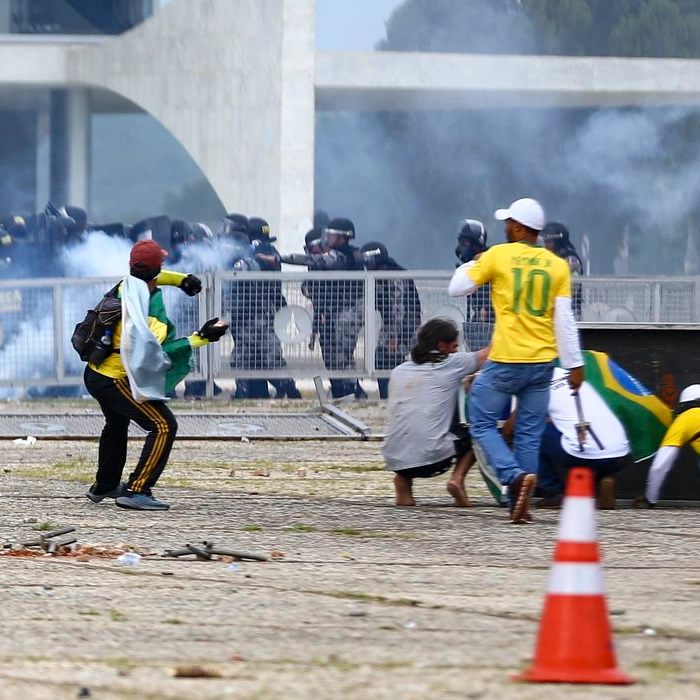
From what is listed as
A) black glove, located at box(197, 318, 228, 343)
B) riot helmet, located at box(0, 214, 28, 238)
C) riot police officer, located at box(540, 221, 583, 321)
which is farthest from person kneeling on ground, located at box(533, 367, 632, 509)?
riot helmet, located at box(0, 214, 28, 238)

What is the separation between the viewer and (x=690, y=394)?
9.07 metres

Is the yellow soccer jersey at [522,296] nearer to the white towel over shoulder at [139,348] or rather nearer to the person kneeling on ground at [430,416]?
the person kneeling on ground at [430,416]

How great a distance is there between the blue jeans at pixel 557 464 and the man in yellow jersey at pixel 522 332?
0.47 metres

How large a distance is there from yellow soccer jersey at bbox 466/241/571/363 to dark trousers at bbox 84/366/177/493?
1750 millimetres

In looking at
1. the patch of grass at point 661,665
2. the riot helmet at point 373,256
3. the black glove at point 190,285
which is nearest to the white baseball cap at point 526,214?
the black glove at point 190,285

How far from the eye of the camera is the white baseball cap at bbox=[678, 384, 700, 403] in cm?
905

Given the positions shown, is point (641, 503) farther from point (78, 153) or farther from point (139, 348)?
point (78, 153)

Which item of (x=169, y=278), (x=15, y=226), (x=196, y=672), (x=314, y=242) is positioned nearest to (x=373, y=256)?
(x=314, y=242)

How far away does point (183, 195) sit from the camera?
43344mm

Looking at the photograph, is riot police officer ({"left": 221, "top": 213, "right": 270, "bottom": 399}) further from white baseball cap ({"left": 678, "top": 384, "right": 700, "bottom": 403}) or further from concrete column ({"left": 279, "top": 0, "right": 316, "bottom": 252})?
concrete column ({"left": 279, "top": 0, "right": 316, "bottom": 252})

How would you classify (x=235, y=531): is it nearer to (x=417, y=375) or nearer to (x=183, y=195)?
(x=417, y=375)

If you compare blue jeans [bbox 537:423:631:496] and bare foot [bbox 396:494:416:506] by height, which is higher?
blue jeans [bbox 537:423:631:496]

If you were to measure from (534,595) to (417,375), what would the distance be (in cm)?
344

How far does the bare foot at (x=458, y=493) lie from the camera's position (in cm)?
928
